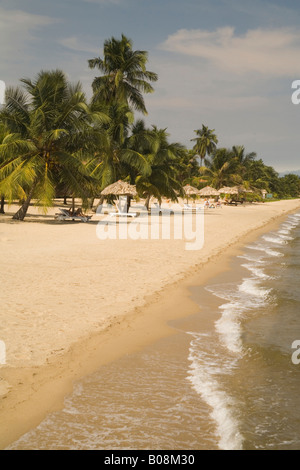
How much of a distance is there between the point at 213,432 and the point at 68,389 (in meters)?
1.51

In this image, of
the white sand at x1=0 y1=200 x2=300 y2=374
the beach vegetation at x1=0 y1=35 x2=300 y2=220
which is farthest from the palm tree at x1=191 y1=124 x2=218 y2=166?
the white sand at x1=0 y1=200 x2=300 y2=374

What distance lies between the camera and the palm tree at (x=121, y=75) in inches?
1188

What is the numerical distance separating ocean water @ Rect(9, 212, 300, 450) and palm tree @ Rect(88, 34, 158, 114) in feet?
86.3

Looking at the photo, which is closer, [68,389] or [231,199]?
[68,389]

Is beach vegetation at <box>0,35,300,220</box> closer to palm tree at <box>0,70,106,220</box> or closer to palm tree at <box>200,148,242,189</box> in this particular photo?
palm tree at <box>0,70,106,220</box>

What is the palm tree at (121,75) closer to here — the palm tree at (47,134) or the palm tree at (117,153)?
the palm tree at (117,153)

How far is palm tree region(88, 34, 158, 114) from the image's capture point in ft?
99.0

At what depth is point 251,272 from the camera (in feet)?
35.9

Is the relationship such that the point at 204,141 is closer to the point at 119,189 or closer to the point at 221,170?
the point at 221,170

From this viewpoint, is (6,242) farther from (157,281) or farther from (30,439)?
(30,439)

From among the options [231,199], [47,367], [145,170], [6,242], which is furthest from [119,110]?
[231,199]

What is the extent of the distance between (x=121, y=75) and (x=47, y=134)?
12.6 m

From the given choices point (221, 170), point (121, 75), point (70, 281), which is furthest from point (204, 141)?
point (70, 281)

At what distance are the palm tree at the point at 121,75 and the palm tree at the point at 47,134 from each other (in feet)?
32.8
